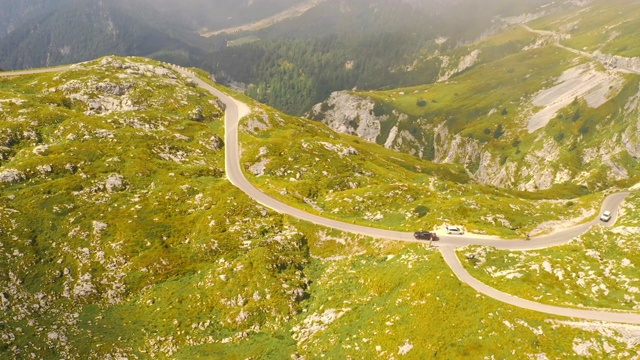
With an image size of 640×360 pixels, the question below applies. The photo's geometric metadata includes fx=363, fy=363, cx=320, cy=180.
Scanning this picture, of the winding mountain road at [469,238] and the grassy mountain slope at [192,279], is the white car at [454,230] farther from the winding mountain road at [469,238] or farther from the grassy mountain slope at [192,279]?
the grassy mountain slope at [192,279]

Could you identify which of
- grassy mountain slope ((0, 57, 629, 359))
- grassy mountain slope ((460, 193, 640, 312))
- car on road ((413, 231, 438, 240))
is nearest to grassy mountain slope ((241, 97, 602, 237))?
car on road ((413, 231, 438, 240))

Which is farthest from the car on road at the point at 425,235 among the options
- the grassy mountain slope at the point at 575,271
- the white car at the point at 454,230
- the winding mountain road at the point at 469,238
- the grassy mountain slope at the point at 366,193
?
the grassy mountain slope at the point at 575,271

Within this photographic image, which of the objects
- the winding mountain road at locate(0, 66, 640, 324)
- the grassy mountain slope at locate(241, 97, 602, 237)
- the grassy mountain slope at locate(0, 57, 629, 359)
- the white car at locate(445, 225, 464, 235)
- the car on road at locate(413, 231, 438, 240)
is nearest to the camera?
the winding mountain road at locate(0, 66, 640, 324)

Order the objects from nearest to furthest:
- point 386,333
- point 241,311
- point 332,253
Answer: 1. point 386,333
2. point 241,311
3. point 332,253

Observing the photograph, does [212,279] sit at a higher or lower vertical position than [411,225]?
lower

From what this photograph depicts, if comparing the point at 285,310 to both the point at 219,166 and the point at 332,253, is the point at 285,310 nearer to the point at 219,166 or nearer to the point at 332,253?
the point at 332,253

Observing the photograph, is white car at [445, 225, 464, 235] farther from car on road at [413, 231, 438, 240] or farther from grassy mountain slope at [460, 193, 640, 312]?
grassy mountain slope at [460, 193, 640, 312]

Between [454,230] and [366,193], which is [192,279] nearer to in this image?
[366,193]

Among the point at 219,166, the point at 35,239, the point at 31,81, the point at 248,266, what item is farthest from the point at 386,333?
the point at 31,81
